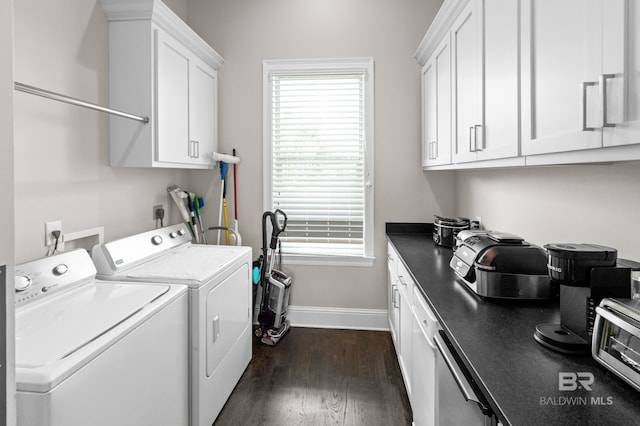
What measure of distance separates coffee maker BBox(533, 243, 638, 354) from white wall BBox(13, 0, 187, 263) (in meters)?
2.11

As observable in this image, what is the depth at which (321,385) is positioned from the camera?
2.41m

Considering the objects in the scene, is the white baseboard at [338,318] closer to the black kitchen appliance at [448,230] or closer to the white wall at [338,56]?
the white wall at [338,56]

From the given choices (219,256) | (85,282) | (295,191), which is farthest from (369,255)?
(85,282)

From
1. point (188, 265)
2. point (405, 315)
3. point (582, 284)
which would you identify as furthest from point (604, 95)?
point (188, 265)

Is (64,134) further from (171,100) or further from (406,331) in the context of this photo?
(406,331)

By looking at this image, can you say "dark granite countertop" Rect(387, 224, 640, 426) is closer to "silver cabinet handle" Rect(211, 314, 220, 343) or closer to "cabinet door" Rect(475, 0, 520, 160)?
"cabinet door" Rect(475, 0, 520, 160)

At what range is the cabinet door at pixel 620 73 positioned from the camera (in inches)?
31.5

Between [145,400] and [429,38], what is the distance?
8.63 feet

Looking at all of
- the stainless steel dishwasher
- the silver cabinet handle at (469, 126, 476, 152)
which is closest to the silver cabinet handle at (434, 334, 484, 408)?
the stainless steel dishwasher

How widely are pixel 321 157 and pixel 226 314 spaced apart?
163 centimetres

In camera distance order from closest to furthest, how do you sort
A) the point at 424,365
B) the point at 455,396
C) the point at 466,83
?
1. the point at 455,396
2. the point at 424,365
3. the point at 466,83

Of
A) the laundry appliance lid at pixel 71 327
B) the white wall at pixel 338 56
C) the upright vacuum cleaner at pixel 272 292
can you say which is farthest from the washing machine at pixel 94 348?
the white wall at pixel 338 56

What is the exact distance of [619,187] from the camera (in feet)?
4.42

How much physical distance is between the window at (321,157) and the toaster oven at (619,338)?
2358 millimetres
